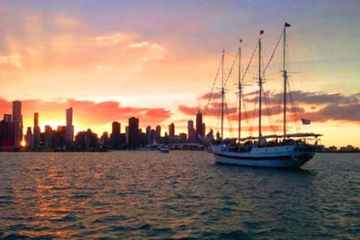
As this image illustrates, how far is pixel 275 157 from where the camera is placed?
349 ft

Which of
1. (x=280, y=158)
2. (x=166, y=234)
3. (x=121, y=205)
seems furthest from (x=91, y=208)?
(x=280, y=158)

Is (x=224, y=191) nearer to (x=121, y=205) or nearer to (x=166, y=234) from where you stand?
(x=121, y=205)

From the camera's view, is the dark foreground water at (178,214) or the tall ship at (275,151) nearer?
the dark foreground water at (178,214)

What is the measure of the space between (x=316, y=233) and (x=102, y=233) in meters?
14.3

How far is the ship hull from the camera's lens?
10344 centimetres

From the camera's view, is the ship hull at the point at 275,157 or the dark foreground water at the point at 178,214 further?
the ship hull at the point at 275,157

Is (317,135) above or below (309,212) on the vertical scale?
above

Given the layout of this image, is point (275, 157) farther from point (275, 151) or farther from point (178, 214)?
point (178, 214)

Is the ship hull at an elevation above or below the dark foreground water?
above

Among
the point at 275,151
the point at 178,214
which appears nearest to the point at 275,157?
the point at 275,151

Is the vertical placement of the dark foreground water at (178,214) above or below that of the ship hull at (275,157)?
below

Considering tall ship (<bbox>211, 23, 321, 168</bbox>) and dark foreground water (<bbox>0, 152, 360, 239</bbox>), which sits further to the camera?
tall ship (<bbox>211, 23, 321, 168</bbox>)

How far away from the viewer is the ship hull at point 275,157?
103 m

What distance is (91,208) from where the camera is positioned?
42.4m
